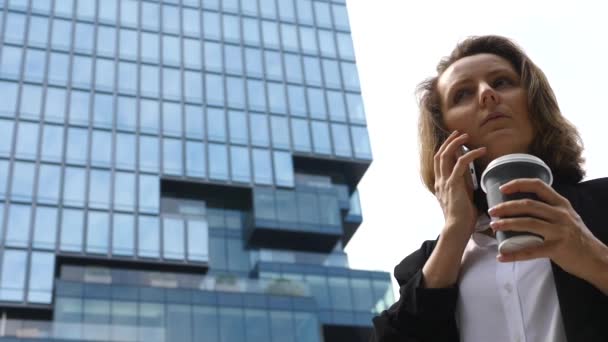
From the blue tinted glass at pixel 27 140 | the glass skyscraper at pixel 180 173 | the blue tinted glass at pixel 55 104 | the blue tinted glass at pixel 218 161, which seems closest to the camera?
the glass skyscraper at pixel 180 173

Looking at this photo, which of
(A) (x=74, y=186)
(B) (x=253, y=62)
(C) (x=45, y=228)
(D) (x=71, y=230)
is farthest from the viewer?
(B) (x=253, y=62)

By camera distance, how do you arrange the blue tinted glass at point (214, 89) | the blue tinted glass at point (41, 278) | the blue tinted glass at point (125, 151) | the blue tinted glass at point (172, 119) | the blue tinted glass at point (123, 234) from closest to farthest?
the blue tinted glass at point (41, 278) → the blue tinted glass at point (123, 234) → the blue tinted glass at point (125, 151) → the blue tinted glass at point (172, 119) → the blue tinted glass at point (214, 89)

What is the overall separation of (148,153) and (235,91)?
7.39 meters

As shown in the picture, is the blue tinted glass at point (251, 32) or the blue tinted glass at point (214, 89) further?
the blue tinted glass at point (251, 32)

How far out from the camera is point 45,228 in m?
40.6

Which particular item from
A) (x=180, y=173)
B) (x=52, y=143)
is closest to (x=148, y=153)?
(x=180, y=173)

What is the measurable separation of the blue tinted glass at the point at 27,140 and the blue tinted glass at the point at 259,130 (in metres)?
12.0

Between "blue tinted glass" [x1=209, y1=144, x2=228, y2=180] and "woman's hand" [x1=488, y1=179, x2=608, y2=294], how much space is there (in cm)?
4358

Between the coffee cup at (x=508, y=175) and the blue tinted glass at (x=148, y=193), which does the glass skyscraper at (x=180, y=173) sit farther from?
the coffee cup at (x=508, y=175)

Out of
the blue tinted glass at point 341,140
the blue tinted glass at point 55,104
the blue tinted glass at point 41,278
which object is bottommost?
the blue tinted glass at point 41,278

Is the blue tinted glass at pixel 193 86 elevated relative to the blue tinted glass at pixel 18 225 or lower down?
elevated

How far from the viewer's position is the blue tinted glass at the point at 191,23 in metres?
51.7

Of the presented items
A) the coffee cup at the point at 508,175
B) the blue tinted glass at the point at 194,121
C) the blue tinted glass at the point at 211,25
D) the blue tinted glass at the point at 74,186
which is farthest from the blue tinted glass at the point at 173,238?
the coffee cup at the point at 508,175

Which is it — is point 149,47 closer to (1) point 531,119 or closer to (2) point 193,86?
(2) point 193,86
